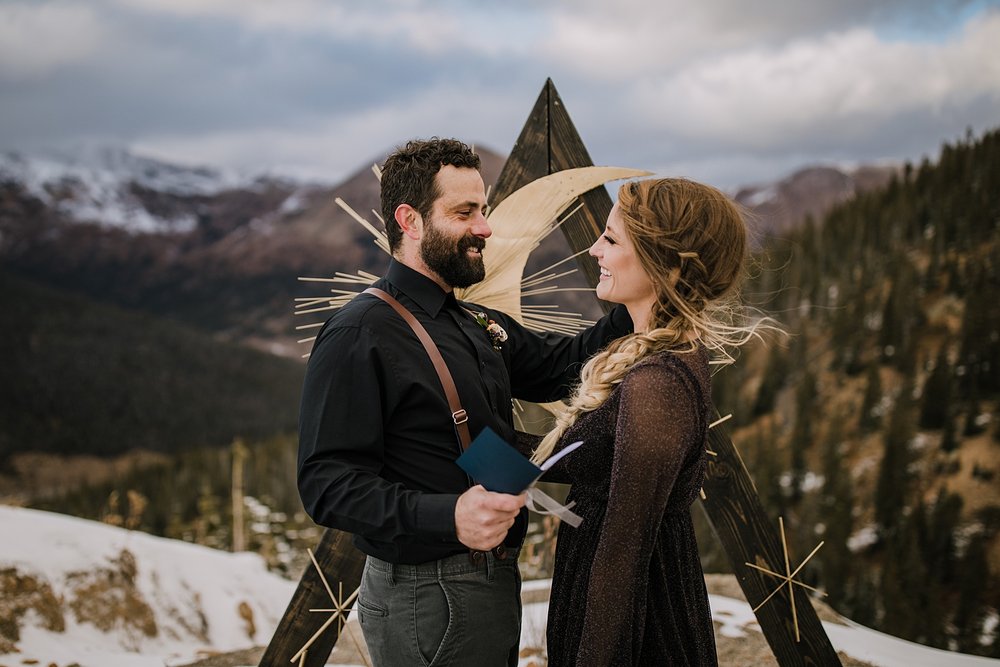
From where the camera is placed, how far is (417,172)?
1.97 meters

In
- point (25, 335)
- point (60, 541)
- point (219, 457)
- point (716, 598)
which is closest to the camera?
point (716, 598)

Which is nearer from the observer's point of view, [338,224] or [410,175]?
[410,175]

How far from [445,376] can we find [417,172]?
536mm

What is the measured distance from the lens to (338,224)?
4555 inches

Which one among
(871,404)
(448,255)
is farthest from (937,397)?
(448,255)

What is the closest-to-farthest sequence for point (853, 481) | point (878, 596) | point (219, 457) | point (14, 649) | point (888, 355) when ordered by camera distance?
point (14, 649), point (878, 596), point (853, 481), point (888, 355), point (219, 457)

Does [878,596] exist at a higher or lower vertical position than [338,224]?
lower

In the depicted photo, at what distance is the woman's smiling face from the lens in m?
1.86

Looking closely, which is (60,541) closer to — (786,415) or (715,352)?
(715,352)

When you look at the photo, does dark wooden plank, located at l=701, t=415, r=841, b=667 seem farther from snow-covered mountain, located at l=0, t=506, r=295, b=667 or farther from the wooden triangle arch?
snow-covered mountain, located at l=0, t=506, r=295, b=667

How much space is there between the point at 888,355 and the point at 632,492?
11.4 metres

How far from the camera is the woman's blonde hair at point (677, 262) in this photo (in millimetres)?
1791

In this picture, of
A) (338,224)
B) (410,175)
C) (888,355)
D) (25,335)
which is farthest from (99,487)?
(338,224)

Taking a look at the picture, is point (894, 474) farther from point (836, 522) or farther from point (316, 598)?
point (316, 598)
